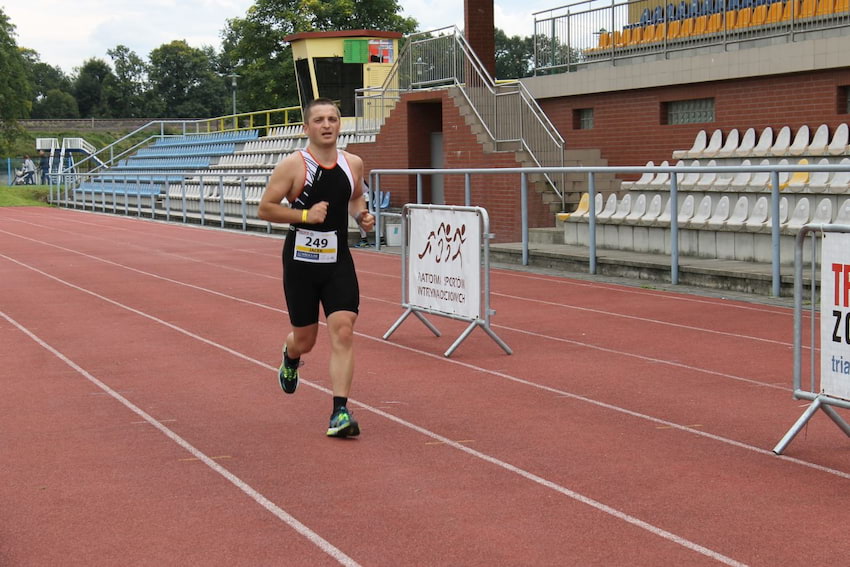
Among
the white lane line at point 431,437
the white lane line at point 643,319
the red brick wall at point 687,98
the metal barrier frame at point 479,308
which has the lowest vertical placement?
the white lane line at point 431,437

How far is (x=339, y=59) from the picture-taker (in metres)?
42.8

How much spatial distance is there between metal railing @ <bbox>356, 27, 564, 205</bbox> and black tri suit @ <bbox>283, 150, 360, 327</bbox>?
12.6 m

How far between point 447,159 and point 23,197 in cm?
3448

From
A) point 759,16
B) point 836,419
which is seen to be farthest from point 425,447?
point 759,16

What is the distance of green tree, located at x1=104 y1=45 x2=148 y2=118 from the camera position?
12419cm

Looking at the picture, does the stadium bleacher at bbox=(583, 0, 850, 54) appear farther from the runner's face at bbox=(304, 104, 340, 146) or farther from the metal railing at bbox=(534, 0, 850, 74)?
the runner's face at bbox=(304, 104, 340, 146)

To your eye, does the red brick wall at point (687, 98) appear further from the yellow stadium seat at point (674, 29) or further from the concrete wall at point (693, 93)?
Result: the yellow stadium seat at point (674, 29)

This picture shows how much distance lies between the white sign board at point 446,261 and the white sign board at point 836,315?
12.3 feet

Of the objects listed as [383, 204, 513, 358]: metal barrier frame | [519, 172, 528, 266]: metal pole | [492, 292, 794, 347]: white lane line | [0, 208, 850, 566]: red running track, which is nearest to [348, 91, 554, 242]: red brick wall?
[519, 172, 528, 266]: metal pole

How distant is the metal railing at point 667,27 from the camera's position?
62.0 ft

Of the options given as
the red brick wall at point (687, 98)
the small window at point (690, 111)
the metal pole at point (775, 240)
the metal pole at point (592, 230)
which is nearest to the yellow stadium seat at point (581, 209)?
the metal pole at point (592, 230)

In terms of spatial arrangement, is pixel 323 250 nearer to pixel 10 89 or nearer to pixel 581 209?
pixel 581 209

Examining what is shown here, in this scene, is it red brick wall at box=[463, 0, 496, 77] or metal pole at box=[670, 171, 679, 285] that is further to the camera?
red brick wall at box=[463, 0, 496, 77]

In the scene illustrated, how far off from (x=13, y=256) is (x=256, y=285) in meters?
7.57
